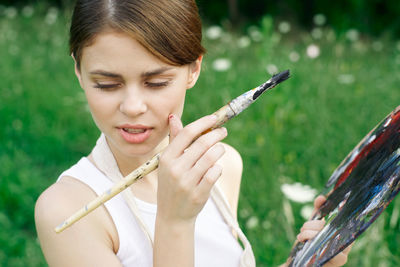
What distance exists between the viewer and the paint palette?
98cm

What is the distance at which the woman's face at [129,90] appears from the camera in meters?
1.23

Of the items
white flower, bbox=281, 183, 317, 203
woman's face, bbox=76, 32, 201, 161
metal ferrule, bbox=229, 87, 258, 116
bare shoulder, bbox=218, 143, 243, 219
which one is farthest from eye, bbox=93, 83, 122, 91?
white flower, bbox=281, 183, 317, 203

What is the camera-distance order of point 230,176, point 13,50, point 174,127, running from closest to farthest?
point 174,127
point 230,176
point 13,50

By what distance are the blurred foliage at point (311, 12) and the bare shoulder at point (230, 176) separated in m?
5.00

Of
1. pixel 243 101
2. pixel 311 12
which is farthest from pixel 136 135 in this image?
pixel 311 12

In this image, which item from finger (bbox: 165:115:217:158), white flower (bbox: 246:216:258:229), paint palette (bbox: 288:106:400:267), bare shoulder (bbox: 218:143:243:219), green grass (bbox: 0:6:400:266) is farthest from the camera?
green grass (bbox: 0:6:400:266)

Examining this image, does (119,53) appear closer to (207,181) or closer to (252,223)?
(207,181)

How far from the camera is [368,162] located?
1.26 metres

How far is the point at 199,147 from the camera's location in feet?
3.66

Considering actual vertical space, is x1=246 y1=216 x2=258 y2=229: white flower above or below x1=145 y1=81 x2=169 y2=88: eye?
below

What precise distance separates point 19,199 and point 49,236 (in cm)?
195

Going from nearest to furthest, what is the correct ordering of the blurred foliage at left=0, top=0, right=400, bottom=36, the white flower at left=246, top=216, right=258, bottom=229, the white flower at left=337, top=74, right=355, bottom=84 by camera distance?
the white flower at left=246, top=216, right=258, bottom=229 → the white flower at left=337, top=74, right=355, bottom=84 → the blurred foliage at left=0, top=0, right=400, bottom=36

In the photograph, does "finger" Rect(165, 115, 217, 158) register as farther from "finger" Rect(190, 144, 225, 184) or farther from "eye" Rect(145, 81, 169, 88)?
"eye" Rect(145, 81, 169, 88)

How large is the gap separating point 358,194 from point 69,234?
0.67 meters
